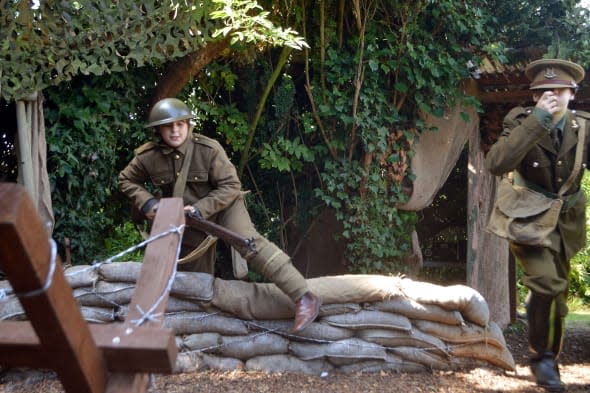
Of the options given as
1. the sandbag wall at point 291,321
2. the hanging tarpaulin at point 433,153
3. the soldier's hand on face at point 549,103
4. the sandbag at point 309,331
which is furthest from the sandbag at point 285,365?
the hanging tarpaulin at point 433,153

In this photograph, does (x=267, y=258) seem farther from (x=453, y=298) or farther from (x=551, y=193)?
(x=551, y=193)

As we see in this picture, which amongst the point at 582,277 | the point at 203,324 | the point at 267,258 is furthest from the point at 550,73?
the point at 582,277

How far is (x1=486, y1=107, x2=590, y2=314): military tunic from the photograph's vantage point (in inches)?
157

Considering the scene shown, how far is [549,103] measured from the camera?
12.9 feet

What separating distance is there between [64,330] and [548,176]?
3.47m

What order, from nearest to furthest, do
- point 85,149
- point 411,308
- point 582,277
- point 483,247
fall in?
Result: point 411,308, point 85,149, point 483,247, point 582,277

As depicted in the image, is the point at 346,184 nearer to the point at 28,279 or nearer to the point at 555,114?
the point at 555,114

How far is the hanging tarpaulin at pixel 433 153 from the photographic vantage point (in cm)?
647

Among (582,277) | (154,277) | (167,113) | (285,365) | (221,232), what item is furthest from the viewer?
(582,277)

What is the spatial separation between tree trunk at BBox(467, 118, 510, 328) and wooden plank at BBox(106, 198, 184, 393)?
567 cm

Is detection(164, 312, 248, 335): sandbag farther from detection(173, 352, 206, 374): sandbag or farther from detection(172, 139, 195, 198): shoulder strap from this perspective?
detection(172, 139, 195, 198): shoulder strap

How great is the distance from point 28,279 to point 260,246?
115 inches

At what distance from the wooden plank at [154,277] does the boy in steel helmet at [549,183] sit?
266 cm

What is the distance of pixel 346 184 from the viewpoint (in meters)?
6.12
